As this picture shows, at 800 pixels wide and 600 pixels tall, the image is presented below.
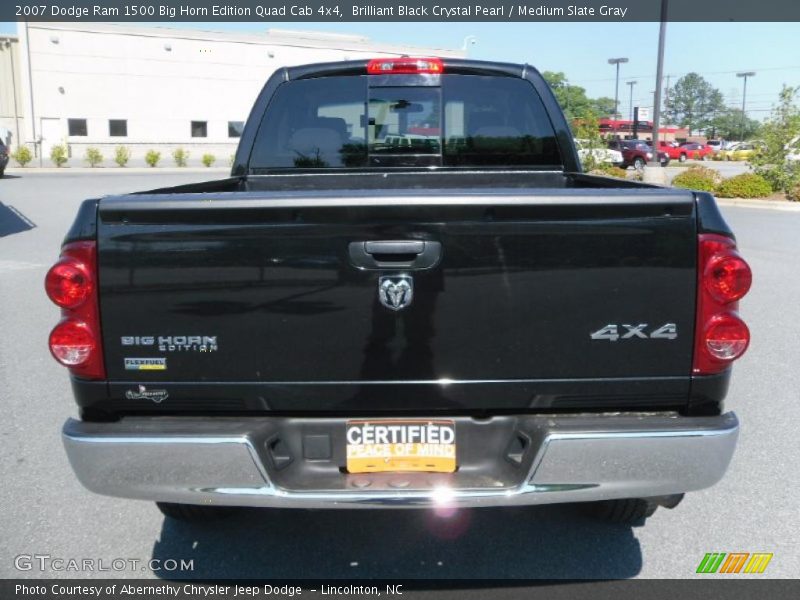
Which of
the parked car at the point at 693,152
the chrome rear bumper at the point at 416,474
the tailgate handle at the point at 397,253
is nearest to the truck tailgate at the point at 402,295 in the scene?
the tailgate handle at the point at 397,253

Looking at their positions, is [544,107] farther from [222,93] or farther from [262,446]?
[222,93]

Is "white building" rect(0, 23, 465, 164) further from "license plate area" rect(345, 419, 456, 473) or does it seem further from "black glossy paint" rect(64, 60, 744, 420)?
"license plate area" rect(345, 419, 456, 473)

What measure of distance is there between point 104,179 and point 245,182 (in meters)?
29.6

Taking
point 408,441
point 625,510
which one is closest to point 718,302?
point 408,441

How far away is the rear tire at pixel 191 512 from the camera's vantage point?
11.5ft

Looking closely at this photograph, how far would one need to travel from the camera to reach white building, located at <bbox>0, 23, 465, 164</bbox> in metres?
46.8

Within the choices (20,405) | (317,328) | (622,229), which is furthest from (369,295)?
(20,405)

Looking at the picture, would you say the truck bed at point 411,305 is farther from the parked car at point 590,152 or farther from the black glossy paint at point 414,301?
the parked car at point 590,152

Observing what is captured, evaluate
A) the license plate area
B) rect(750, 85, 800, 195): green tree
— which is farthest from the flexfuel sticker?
rect(750, 85, 800, 195): green tree

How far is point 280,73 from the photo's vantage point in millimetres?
4906

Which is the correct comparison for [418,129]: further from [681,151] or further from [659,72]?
[681,151]

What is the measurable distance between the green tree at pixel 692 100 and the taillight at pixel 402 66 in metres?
163

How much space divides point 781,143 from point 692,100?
5980 inches

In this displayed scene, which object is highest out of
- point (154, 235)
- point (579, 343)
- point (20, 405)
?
point (154, 235)
